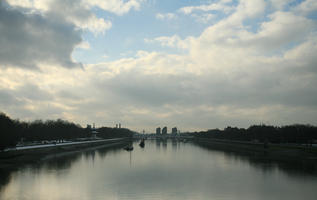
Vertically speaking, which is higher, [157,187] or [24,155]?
[24,155]

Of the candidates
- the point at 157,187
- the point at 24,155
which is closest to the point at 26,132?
the point at 24,155

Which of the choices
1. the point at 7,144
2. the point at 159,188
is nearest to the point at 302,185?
the point at 159,188

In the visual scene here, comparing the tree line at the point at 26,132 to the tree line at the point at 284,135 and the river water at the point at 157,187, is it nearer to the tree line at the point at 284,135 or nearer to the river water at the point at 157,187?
the river water at the point at 157,187

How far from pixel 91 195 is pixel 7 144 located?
28512 millimetres

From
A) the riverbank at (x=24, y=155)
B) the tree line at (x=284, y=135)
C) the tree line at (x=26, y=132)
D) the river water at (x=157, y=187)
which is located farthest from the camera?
the tree line at (x=284, y=135)

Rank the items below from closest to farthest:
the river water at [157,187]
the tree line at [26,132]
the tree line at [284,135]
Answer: the river water at [157,187]
the tree line at [26,132]
the tree line at [284,135]

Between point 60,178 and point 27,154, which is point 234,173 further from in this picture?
point 27,154

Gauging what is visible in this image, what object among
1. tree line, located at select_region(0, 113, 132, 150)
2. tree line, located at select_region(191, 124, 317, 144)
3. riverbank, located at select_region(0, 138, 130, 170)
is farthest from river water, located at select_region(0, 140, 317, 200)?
tree line, located at select_region(191, 124, 317, 144)

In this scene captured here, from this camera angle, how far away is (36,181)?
31656 millimetres

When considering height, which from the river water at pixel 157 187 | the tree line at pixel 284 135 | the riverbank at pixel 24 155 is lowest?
the river water at pixel 157 187

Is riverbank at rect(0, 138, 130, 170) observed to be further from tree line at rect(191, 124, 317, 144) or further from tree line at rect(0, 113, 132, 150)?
tree line at rect(191, 124, 317, 144)

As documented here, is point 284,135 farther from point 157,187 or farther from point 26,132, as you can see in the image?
point 26,132

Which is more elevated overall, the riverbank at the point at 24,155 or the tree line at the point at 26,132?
the tree line at the point at 26,132

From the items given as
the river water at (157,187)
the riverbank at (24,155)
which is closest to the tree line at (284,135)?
the river water at (157,187)
